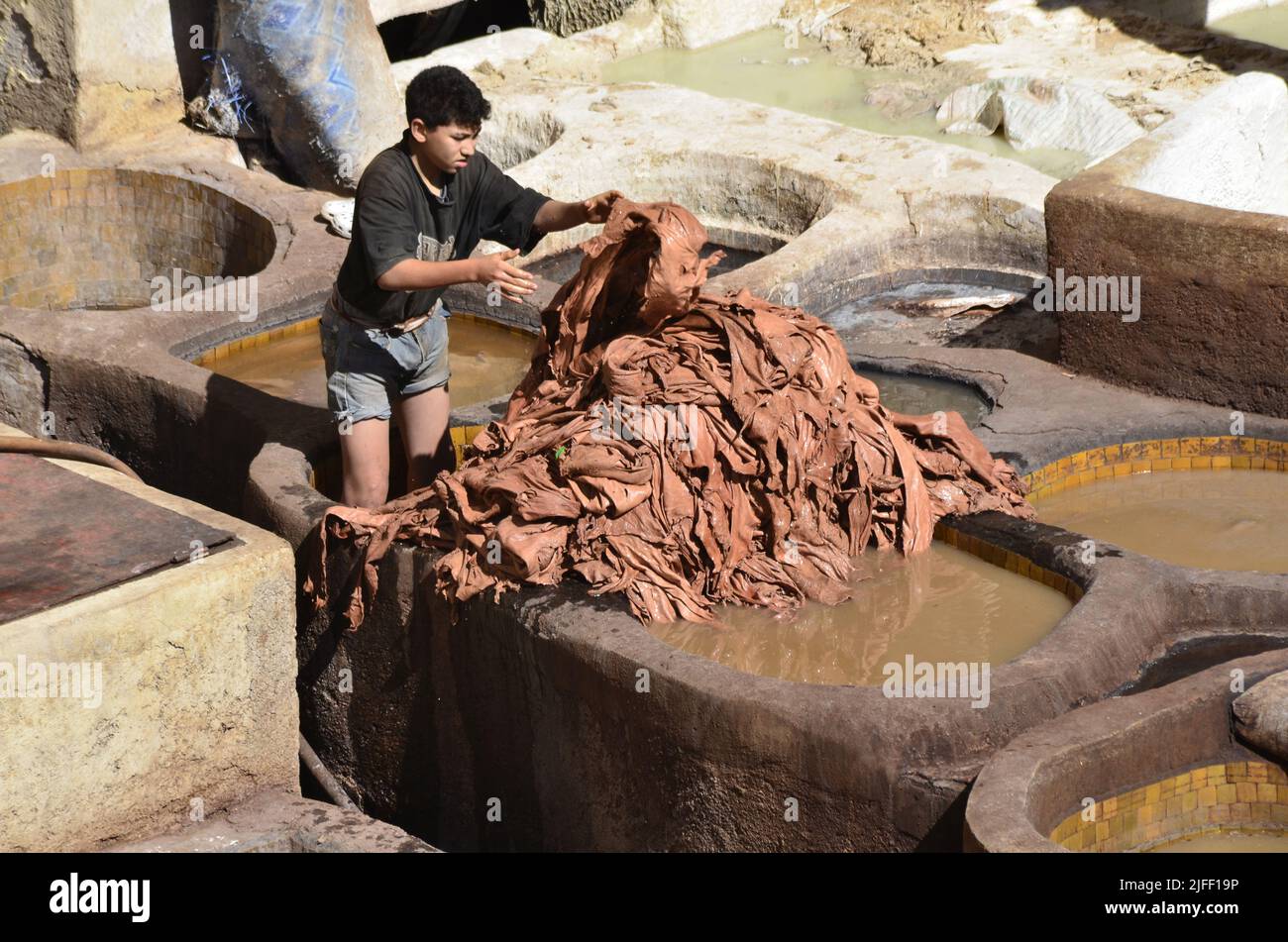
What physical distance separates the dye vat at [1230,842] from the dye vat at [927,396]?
7.64 feet

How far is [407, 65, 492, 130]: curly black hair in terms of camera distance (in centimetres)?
516

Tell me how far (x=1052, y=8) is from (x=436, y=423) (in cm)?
896

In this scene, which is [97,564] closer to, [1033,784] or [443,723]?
[443,723]

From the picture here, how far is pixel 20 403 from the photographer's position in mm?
7512

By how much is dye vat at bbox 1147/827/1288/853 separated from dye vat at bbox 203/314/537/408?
3.73m

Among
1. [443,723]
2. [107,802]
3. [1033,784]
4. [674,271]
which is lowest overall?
[443,723]

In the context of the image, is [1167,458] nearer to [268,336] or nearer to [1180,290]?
[1180,290]

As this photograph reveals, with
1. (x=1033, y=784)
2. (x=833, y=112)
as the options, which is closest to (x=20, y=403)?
(x=1033, y=784)

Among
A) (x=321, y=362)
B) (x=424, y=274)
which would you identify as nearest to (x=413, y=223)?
(x=424, y=274)

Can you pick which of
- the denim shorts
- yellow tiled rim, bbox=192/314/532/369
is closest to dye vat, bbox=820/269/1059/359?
yellow tiled rim, bbox=192/314/532/369

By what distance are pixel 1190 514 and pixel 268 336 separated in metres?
4.25

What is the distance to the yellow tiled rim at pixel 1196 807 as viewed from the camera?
4.36m

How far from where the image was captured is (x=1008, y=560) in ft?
17.6

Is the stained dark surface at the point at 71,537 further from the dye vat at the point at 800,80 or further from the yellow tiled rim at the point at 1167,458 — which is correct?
the dye vat at the point at 800,80
